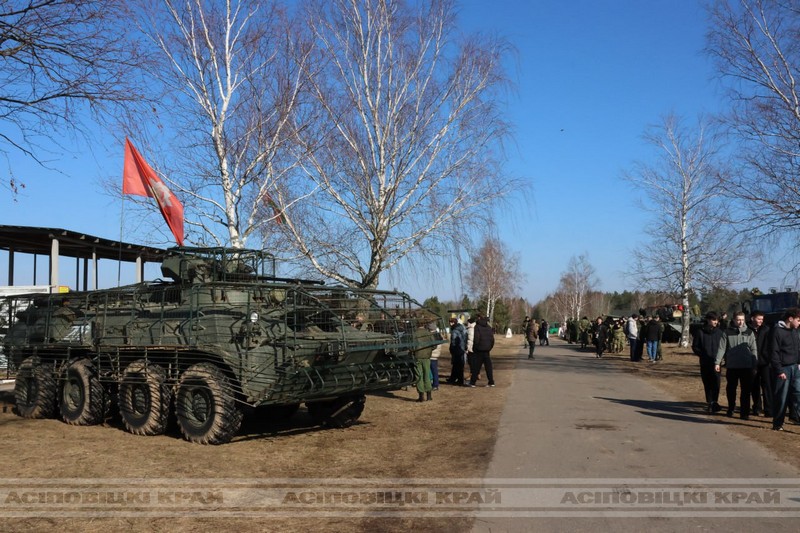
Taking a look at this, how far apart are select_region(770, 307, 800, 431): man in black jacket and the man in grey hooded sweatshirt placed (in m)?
0.82

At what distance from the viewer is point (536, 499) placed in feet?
20.7

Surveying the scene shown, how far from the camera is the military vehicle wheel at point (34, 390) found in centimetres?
1162

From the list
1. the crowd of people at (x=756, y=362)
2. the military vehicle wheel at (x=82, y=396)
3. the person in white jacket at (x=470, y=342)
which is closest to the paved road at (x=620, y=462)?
the crowd of people at (x=756, y=362)

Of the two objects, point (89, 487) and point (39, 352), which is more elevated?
point (39, 352)

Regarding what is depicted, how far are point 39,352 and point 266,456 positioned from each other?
5.70m

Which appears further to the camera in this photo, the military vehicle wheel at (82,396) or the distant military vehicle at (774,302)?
the distant military vehicle at (774,302)

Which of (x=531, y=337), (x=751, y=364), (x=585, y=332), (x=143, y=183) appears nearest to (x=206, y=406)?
(x=143, y=183)

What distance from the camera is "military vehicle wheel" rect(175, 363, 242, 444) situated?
8961mm

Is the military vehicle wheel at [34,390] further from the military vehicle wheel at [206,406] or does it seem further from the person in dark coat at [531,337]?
the person in dark coat at [531,337]

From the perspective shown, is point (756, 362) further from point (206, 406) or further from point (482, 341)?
point (206, 406)

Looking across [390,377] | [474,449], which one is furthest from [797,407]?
[390,377]

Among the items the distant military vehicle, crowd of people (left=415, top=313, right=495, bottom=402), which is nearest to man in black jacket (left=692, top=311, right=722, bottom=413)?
crowd of people (left=415, top=313, right=495, bottom=402)

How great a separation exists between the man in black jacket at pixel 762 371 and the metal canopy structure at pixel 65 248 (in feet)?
38.1

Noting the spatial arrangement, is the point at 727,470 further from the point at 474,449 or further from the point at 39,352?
the point at 39,352
